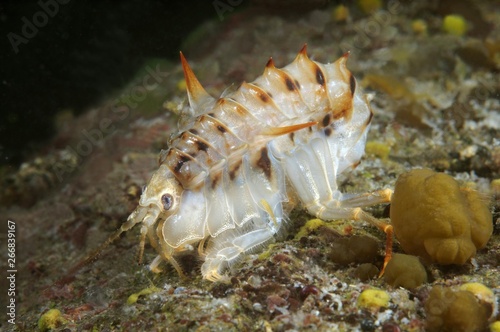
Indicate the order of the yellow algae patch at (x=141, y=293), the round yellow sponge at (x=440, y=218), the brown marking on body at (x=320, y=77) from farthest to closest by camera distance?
the brown marking on body at (x=320, y=77) → the yellow algae patch at (x=141, y=293) → the round yellow sponge at (x=440, y=218)

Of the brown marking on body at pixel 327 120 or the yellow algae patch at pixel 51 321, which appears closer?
the yellow algae patch at pixel 51 321

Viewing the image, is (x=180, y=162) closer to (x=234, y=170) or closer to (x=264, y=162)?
(x=234, y=170)

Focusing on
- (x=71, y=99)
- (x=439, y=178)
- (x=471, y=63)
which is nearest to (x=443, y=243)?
(x=439, y=178)

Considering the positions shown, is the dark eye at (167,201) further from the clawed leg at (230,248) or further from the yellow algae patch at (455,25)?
the yellow algae patch at (455,25)

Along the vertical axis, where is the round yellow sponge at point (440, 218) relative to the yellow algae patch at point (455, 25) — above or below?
above

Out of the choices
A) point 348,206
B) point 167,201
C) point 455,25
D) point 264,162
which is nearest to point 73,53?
point 167,201

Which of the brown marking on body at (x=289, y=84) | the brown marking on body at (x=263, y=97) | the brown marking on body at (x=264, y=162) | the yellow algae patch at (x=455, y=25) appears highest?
the brown marking on body at (x=263, y=97)

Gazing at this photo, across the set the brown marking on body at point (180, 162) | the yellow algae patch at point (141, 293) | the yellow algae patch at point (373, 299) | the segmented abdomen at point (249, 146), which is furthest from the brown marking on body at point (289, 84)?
the yellow algae patch at point (141, 293)
